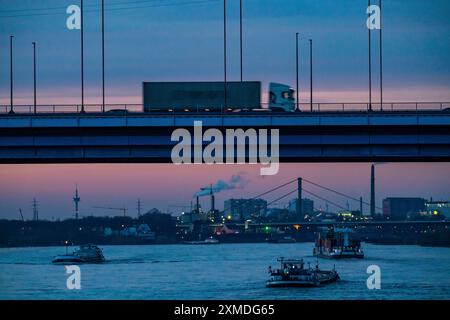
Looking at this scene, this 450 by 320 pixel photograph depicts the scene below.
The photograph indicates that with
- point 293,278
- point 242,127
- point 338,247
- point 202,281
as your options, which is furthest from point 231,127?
point 338,247

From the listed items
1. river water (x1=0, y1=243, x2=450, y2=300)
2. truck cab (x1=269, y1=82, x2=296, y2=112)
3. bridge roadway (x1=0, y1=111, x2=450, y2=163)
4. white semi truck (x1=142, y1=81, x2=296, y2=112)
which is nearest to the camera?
bridge roadway (x1=0, y1=111, x2=450, y2=163)

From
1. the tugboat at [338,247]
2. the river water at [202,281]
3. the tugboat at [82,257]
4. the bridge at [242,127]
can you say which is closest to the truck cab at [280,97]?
the bridge at [242,127]

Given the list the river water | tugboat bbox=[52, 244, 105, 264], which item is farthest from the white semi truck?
tugboat bbox=[52, 244, 105, 264]

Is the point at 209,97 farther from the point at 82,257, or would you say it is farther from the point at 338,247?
the point at 338,247

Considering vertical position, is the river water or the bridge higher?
the bridge

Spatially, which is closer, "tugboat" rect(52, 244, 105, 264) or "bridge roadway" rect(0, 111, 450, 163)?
"bridge roadway" rect(0, 111, 450, 163)

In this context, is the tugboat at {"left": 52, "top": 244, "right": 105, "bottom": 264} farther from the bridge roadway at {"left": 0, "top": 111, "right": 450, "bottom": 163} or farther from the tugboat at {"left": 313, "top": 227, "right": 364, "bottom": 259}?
the bridge roadway at {"left": 0, "top": 111, "right": 450, "bottom": 163}

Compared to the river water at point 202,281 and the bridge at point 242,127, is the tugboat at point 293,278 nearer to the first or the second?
the river water at point 202,281
